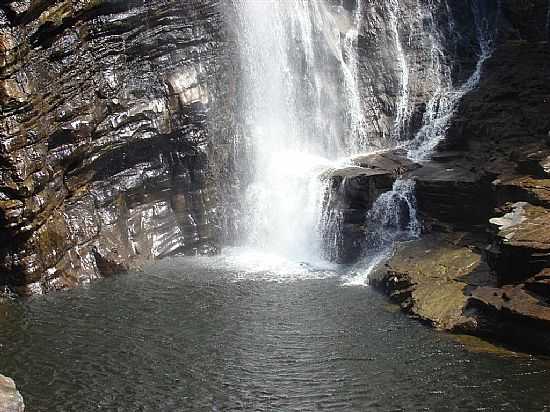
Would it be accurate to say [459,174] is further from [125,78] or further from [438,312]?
[125,78]

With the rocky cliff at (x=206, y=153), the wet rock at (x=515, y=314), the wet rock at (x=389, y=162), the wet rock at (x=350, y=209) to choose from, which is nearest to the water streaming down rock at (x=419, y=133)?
the rocky cliff at (x=206, y=153)

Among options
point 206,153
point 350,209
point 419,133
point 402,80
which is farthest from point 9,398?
point 402,80

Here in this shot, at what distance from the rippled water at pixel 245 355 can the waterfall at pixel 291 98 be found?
7.43 m

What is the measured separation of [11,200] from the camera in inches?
883

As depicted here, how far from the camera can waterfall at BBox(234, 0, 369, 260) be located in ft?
99.0

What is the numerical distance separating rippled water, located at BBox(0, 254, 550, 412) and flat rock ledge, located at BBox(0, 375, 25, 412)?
1678mm

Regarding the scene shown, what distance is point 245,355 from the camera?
686 inches

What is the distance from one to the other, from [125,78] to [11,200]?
730cm

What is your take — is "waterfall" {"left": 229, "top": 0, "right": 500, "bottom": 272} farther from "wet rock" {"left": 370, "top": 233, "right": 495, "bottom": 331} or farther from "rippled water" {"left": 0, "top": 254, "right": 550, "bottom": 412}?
"rippled water" {"left": 0, "top": 254, "right": 550, "bottom": 412}

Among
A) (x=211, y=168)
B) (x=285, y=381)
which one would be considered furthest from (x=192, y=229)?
(x=285, y=381)

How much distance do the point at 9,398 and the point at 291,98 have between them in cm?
2300

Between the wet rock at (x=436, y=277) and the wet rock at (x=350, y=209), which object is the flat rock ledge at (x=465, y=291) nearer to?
the wet rock at (x=436, y=277)

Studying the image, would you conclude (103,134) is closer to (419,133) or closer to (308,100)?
(308,100)

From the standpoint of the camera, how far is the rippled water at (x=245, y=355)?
14883 millimetres
